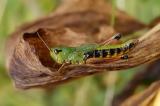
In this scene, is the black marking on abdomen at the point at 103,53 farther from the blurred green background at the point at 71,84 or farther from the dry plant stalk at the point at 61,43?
the blurred green background at the point at 71,84

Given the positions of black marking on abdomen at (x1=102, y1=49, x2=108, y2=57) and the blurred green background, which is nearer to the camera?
black marking on abdomen at (x1=102, y1=49, x2=108, y2=57)

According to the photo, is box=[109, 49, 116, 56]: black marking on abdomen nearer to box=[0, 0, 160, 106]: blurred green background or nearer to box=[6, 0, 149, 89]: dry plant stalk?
box=[6, 0, 149, 89]: dry plant stalk

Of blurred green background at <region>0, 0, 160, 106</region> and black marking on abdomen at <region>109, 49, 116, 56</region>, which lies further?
blurred green background at <region>0, 0, 160, 106</region>

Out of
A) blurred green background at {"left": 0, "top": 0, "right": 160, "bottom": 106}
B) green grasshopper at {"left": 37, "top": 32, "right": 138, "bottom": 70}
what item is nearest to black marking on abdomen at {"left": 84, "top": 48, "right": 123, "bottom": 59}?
green grasshopper at {"left": 37, "top": 32, "right": 138, "bottom": 70}

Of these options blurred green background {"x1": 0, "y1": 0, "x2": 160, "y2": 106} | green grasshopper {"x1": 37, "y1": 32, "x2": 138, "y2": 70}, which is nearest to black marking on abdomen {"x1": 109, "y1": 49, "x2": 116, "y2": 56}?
green grasshopper {"x1": 37, "y1": 32, "x2": 138, "y2": 70}

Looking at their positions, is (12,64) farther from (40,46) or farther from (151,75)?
(151,75)

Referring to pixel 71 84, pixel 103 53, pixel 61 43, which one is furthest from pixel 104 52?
pixel 71 84

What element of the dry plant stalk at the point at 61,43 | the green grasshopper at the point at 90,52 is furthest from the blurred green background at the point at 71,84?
the green grasshopper at the point at 90,52
